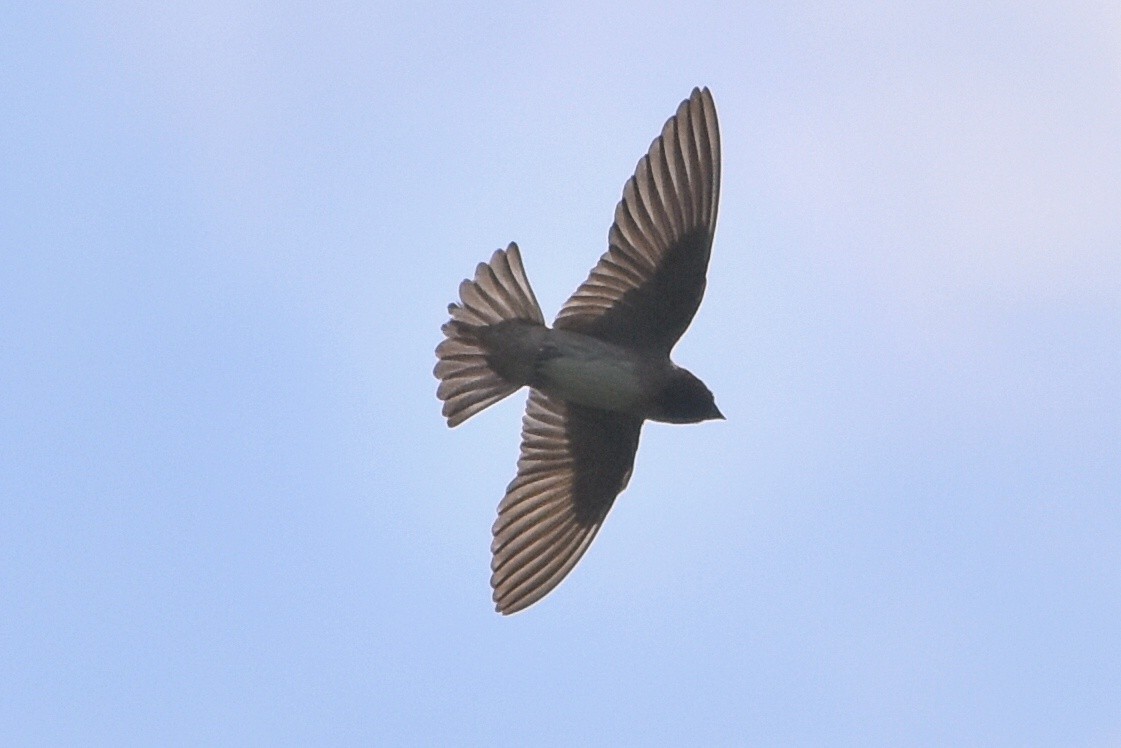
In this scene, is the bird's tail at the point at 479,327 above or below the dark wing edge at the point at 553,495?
above

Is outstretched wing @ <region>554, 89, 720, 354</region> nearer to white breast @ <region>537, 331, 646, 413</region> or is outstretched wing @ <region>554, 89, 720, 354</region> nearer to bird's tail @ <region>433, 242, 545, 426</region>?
white breast @ <region>537, 331, 646, 413</region>

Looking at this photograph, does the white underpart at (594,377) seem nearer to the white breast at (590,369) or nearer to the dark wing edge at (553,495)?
the white breast at (590,369)

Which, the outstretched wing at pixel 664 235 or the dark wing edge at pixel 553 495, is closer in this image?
the outstretched wing at pixel 664 235

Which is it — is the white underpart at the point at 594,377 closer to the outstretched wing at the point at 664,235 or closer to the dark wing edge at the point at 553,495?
the outstretched wing at the point at 664,235

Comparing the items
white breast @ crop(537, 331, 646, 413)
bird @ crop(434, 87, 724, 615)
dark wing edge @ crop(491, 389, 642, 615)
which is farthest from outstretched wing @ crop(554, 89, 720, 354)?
dark wing edge @ crop(491, 389, 642, 615)

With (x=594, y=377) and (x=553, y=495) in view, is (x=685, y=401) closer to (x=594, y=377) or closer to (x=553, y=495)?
(x=594, y=377)

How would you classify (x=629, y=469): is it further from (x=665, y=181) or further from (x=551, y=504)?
(x=665, y=181)

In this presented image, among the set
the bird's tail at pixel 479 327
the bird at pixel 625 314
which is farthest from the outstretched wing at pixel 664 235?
the bird's tail at pixel 479 327

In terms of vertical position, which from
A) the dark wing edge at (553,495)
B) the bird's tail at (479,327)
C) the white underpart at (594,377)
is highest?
the bird's tail at (479,327)
